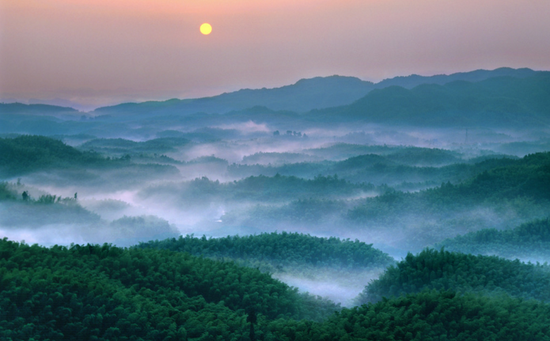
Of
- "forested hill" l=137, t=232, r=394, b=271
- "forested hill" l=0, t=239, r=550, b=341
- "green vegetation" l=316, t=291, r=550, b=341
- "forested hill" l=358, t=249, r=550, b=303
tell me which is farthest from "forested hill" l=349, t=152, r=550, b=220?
"green vegetation" l=316, t=291, r=550, b=341

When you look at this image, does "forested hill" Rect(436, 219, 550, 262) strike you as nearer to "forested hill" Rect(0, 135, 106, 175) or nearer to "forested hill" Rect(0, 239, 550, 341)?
"forested hill" Rect(0, 239, 550, 341)

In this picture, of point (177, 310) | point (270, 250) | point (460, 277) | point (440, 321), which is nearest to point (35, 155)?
point (270, 250)

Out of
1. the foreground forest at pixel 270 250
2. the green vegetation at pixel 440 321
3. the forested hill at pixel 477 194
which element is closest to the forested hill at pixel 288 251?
the foreground forest at pixel 270 250

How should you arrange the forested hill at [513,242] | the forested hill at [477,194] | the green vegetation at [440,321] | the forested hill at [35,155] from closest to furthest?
the green vegetation at [440,321]
the forested hill at [513,242]
the forested hill at [477,194]
the forested hill at [35,155]

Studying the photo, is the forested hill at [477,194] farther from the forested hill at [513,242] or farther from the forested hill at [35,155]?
the forested hill at [35,155]

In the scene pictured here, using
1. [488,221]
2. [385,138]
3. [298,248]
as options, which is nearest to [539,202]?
[488,221]

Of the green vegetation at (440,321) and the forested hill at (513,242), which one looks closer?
the green vegetation at (440,321)

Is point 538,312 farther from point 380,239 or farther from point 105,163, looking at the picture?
point 105,163
